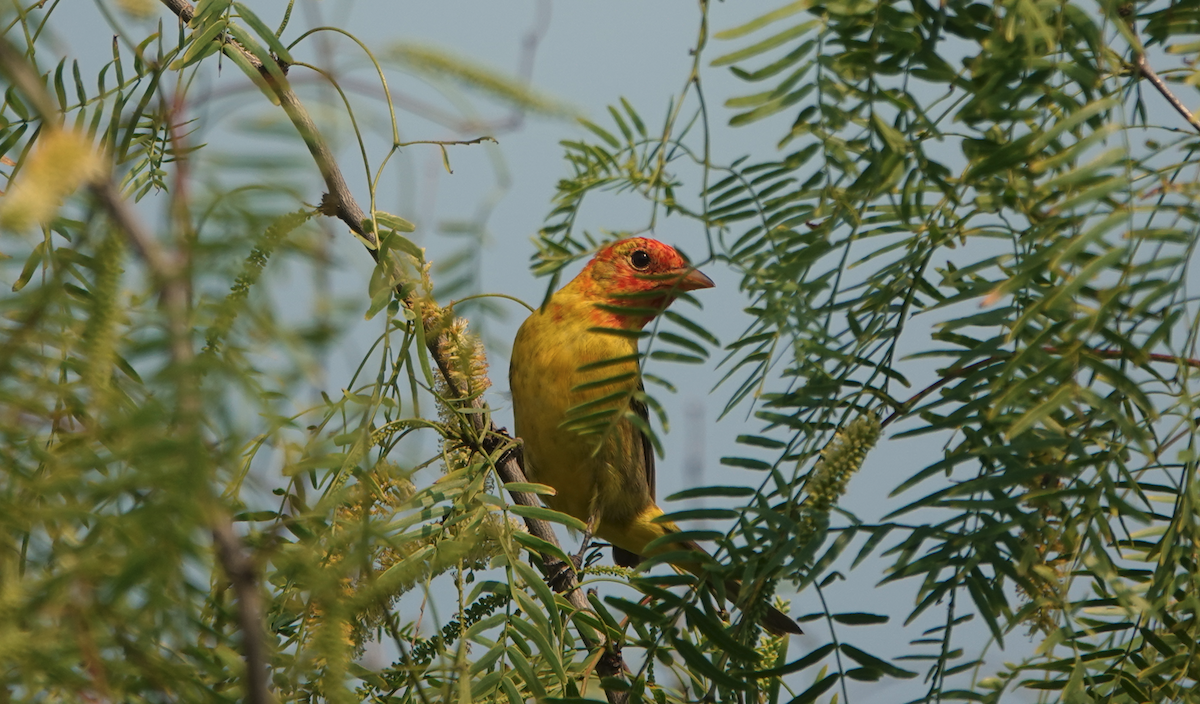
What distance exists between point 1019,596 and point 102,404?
1260 millimetres

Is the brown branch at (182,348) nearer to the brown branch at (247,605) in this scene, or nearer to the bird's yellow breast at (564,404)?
the brown branch at (247,605)

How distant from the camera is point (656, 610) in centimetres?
146

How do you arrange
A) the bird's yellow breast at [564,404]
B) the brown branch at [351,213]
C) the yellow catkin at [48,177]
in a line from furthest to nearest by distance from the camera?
the bird's yellow breast at [564,404], the brown branch at [351,213], the yellow catkin at [48,177]

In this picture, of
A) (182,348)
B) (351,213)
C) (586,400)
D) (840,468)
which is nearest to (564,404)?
(586,400)

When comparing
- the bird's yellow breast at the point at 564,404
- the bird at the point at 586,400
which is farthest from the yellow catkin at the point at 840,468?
the bird's yellow breast at the point at 564,404

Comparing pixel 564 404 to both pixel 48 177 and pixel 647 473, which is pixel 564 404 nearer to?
pixel 647 473

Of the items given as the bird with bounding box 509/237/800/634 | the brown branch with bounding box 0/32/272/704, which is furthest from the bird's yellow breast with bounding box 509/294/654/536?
the brown branch with bounding box 0/32/272/704

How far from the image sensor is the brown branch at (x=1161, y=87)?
1152 millimetres

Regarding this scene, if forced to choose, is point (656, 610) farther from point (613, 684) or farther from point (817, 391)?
point (817, 391)

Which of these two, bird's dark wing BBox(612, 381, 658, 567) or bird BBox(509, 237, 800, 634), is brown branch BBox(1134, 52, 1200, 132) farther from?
bird's dark wing BBox(612, 381, 658, 567)

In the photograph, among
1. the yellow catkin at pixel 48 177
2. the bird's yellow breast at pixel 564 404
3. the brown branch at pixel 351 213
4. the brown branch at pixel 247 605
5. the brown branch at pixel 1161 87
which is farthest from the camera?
the bird's yellow breast at pixel 564 404

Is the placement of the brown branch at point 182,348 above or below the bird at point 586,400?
below

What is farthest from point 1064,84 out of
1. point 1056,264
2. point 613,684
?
point 613,684

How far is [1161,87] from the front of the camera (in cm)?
120
